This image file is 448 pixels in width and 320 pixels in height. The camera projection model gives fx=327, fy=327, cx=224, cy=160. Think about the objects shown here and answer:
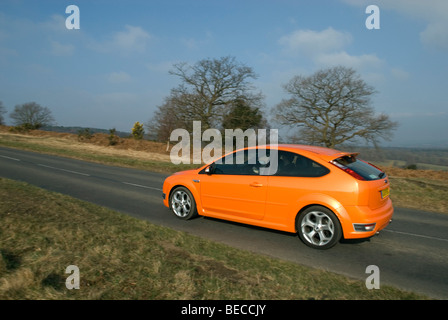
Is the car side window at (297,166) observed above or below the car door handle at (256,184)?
above

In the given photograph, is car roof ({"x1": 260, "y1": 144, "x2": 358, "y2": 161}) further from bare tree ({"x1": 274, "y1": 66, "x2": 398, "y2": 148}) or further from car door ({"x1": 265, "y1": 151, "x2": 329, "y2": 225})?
bare tree ({"x1": 274, "y1": 66, "x2": 398, "y2": 148})

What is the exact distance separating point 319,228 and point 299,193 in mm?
663

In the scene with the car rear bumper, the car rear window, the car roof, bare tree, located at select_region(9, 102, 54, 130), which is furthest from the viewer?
bare tree, located at select_region(9, 102, 54, 130)

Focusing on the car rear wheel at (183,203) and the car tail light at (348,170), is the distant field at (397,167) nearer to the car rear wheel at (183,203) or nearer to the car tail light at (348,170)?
the car tail light at (348,170)

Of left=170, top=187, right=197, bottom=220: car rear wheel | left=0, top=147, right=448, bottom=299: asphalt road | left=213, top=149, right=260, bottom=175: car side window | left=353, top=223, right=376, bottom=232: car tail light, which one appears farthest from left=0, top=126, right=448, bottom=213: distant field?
left=170, top=187, right=197, bottom=220: car rear wheel

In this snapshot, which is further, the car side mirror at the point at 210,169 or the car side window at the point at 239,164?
the car side mirror at the point at 210,169

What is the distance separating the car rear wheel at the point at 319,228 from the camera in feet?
17.4

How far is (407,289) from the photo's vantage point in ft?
13.3

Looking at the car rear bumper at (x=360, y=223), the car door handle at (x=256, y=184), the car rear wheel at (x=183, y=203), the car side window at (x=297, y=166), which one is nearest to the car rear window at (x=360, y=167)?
the car side window at (x=297, y=166)

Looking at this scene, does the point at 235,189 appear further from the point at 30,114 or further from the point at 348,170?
the point at 30,114

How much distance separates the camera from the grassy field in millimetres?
3484

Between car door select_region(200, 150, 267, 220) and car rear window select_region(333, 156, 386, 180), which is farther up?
car rear window select_region(333, 156, 386, 180)

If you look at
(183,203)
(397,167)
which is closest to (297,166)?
(183,203)
